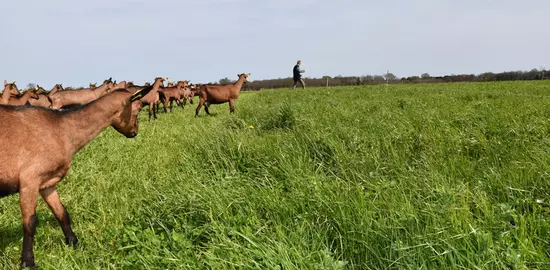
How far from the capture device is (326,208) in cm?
272

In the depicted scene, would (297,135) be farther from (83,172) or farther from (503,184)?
(83,172)

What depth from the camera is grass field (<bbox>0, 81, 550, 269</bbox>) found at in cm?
214

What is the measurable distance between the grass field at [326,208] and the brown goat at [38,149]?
344 millimetres

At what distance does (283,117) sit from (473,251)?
223 inches

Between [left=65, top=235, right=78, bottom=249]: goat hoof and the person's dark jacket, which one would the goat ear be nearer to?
[left=65, top=235, right=78, bottom=249]: goat hoof

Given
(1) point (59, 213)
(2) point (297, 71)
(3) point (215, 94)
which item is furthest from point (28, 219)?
(2) point (297, 71)

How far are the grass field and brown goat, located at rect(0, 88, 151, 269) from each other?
13.5 inches

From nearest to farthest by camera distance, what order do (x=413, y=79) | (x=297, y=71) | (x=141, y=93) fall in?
(x=141, y=93) → (x=297, y=71) → (x=413, y=79)

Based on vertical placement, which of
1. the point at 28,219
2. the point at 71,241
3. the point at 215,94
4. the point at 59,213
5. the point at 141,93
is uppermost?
the point at 141,93

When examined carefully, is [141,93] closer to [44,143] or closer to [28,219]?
[44,143]

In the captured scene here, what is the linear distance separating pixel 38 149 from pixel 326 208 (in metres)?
2.38

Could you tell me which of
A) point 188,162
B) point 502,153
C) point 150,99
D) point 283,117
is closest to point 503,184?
point 502,153

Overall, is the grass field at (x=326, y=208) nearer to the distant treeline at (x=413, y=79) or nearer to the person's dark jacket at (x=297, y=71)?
the person's dark jacket at (x=297, y=71)

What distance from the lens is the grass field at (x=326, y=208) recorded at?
2137mm
